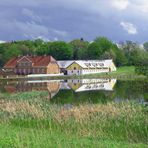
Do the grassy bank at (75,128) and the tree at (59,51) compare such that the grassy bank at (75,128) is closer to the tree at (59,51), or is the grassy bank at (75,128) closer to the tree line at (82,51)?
the tree line at (82,51)

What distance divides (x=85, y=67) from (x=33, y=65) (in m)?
14.4

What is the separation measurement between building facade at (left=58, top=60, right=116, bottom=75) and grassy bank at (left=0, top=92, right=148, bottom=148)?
3359 inches

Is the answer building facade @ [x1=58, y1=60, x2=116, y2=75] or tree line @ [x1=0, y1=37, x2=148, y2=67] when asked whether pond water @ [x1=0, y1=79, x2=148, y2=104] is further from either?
tree line @ [x1=0, y1=37, x2=148, y2=67]

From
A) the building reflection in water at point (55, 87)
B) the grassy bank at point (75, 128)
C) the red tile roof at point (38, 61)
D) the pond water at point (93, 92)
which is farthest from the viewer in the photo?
the red tile roof at point (38, 61)

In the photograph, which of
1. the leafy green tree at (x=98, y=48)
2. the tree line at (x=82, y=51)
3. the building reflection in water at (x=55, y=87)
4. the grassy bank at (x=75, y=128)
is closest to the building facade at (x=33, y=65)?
the tree line at (x=82, y=51)

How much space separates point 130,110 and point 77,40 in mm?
131753

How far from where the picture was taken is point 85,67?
108 metres

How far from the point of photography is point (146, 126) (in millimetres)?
16094

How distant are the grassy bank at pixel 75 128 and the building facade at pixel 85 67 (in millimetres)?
85314

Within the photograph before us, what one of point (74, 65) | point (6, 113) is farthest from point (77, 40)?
point (6, 113)

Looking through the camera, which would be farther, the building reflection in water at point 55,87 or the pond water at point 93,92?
the building reflection in water at point 55,87

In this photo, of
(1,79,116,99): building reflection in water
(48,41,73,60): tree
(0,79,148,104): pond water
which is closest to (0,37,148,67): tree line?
(48,41,73,60): tree

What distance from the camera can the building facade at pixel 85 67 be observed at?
108m

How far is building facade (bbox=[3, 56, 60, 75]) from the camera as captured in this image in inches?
4070
